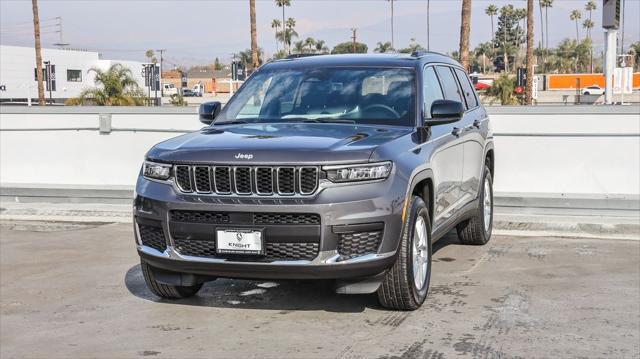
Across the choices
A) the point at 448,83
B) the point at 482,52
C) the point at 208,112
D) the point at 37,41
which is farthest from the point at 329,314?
the point at 482,52

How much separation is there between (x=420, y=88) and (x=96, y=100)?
32019mm

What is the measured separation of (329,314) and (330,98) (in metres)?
1.78

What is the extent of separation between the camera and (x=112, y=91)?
3769 centimetres

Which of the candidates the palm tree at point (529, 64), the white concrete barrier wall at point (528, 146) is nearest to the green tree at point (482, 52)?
the palm tree at point (529, 64)

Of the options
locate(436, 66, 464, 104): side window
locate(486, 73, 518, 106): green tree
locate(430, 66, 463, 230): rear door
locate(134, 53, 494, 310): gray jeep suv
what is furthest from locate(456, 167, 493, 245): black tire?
locate(486, 73, 518, 106): green tree

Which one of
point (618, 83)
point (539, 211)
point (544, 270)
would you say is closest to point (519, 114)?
point (539, 211)

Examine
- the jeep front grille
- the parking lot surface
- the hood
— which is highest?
the hood

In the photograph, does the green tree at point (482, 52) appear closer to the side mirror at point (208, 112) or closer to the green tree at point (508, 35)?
the green tree at point (508, 35)

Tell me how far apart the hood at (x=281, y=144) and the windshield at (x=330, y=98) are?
Answer: 243 mm

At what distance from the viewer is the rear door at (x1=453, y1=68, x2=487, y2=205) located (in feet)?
26.3

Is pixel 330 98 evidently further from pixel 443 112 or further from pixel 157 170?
pixel 157 170

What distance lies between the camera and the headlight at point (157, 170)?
5.93 meters

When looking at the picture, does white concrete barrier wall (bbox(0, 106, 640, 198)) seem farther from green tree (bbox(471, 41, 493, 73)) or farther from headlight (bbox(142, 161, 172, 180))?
green tree (bbox(471, 41, 493, 73))

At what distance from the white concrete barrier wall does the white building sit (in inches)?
2887
